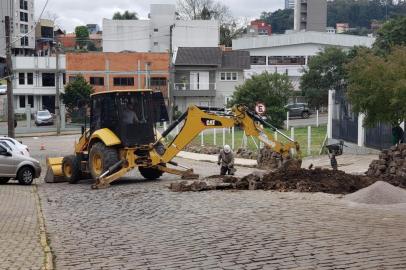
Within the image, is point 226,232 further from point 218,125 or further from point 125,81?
point 125,81

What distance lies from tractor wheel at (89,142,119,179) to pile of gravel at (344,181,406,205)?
31.2ft

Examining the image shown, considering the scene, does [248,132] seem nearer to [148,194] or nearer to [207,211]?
[148,194]

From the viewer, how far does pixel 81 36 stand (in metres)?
134

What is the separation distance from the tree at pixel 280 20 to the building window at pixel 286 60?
75291mm

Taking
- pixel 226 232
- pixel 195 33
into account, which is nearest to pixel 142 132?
pixel 226 232

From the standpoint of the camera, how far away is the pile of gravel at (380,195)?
14672 mm

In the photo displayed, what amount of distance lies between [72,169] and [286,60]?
72.5m

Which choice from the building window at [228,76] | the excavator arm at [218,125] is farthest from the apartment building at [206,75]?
the excavator arm at [218,125]

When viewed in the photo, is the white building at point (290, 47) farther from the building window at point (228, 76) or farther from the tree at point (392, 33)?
the tree at point (392, 33)

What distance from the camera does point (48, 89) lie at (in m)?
89.3

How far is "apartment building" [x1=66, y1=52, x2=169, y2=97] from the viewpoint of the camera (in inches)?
3307

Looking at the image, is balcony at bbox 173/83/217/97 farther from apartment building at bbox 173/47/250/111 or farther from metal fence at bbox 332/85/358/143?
metal fence at bbox 332/85/358/143

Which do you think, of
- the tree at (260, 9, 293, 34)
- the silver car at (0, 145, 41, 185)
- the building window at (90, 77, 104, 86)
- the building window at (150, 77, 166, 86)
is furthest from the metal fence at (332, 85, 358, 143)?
the tree at (260, 9, 293, 34)

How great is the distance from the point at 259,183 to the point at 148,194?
10.1 ft
